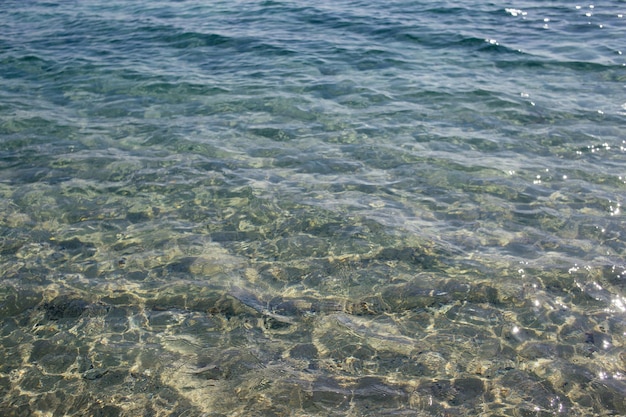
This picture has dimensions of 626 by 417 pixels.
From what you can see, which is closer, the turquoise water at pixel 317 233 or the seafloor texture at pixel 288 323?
the seafloor texture at pixel 288 323

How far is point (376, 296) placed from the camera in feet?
23.0

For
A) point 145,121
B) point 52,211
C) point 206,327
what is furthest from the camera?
point 145,121

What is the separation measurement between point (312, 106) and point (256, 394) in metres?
8.28

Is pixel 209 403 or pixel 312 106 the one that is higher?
pixel 312 106

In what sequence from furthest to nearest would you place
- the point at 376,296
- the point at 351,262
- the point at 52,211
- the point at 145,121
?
the point at 145,121, the point at 52,211, the point at 351,262, the point at 376,296

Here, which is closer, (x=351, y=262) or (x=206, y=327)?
(x=206, y=327)

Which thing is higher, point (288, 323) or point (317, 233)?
point (317, 233)

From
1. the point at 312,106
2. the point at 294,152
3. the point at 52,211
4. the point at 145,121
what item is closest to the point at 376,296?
the point at 294,152

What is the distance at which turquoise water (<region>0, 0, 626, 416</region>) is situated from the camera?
19.0 feet

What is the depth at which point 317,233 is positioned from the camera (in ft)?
27.0

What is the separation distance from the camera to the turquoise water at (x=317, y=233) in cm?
580

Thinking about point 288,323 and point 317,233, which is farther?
point 317,233

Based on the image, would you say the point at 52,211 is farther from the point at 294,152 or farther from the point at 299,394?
the point at 299,394

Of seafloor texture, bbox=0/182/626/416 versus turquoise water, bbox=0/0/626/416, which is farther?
turquoise water, bbox=0/0/626/416
